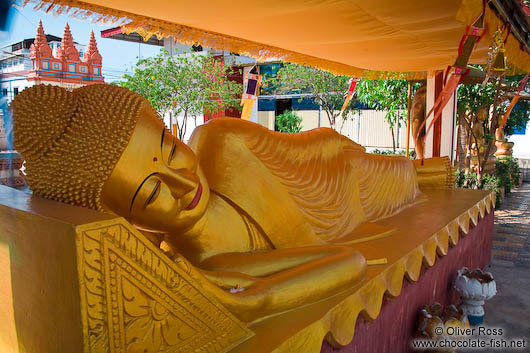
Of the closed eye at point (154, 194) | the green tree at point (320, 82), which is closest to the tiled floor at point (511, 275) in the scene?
the closed eye at point (154, 194)

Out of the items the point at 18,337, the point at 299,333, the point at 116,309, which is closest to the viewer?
the point at 116,309

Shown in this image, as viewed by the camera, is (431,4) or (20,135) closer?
(20,135)

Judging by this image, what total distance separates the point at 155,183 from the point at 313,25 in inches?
83.3

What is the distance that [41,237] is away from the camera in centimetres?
73

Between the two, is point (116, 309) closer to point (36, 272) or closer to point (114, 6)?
point (36, 272)

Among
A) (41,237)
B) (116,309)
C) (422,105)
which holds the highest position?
(422,105)

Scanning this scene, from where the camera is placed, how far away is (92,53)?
7.54 meters

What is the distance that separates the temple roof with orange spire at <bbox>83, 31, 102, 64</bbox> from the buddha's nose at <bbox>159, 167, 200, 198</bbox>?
23.4 feet

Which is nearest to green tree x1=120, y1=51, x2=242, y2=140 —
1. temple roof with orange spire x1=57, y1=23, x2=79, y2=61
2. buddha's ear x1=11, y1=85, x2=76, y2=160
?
temple roof with orange spire x1=57, y1=23, x2=79, y2=61

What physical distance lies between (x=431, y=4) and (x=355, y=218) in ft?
3.96

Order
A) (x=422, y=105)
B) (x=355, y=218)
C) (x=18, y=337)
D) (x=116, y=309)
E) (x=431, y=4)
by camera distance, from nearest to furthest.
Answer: (x=116, y=309)
(x=18, y=337)
(x=355, y=218)
(x=431, y=4)
(x=422, y=105)

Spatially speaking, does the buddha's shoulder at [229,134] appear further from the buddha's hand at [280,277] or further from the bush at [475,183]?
the bush at [475,183]

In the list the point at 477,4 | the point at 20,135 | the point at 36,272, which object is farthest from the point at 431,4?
the point at 36,272

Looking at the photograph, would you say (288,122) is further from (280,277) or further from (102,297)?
(102,297)
